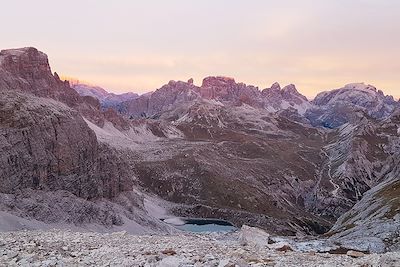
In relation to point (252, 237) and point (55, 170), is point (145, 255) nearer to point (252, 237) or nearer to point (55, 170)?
point (252, 237)

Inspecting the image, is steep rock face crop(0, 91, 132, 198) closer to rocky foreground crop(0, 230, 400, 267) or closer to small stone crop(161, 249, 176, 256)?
rocky foreground crop(0, 230, 400, 267)

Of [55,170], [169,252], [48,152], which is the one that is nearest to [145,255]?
[169,252]

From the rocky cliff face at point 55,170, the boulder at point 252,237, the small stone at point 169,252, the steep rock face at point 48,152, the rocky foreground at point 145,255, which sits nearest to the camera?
the rocky foreground at point 145,255

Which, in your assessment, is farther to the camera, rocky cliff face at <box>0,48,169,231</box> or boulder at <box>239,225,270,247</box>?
rocky cliff face at <box>0,48,169,231</box>

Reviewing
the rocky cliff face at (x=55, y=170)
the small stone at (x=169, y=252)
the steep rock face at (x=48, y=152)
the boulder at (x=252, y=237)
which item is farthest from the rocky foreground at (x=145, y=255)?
the steep rock face at (x=48, y=152)

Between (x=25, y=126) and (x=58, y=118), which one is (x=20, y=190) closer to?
(x=25, y=126)

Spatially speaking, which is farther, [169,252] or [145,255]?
A: [169,252]

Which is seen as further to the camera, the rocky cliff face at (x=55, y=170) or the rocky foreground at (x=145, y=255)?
the rocky cliff face at (x=55, y=170)

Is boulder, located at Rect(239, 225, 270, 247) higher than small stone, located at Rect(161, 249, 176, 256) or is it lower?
lower

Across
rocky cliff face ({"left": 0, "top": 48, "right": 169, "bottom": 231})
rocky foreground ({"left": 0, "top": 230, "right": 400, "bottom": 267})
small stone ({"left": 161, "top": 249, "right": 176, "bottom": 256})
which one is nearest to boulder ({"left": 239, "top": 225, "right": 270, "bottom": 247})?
rocky foreground ({"left": 0, "top": 230, "right": 400, "bottom": 267})

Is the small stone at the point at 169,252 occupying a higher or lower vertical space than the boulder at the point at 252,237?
higher

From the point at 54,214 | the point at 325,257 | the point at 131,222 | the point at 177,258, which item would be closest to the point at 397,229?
the point at 325,257

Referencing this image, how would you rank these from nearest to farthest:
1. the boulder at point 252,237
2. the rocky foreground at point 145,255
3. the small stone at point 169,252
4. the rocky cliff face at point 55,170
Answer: the rocky foreground at point 145,255, the small stone at point 169,252, the boulder at point 252,237, the rocky cliff face at point 55,170

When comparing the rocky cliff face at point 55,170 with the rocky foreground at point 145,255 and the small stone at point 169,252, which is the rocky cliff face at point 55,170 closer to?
the rocky foreground at point 145,255
